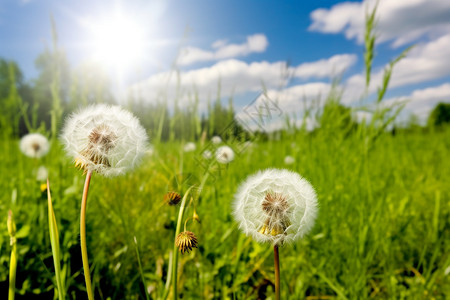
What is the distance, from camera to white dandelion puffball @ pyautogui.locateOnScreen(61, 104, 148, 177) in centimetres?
85

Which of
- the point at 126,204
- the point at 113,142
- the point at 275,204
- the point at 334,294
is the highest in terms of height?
the point at 113,142

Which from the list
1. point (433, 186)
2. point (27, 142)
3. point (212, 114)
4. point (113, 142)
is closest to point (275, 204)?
point (113, 142)

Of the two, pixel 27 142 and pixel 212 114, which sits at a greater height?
pixel 212 114

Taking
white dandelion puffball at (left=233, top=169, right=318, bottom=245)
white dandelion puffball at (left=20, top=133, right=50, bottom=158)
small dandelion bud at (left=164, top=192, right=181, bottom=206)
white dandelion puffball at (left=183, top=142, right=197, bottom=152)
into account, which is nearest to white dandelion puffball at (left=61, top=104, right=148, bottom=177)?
small dandelion bud at (left=164, top=192, right=181, bottom=206)

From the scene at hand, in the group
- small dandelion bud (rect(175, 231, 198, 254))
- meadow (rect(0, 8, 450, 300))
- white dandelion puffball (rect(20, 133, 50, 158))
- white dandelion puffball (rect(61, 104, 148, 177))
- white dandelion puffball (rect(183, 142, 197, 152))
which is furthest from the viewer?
white dandelion puffball (rect(183, 142, 197, 152))

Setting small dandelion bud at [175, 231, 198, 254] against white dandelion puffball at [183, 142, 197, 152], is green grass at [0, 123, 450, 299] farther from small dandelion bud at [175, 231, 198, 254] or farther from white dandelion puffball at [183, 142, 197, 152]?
white dandelion puffball at [183, 142, 197, 152]

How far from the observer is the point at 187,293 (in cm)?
159

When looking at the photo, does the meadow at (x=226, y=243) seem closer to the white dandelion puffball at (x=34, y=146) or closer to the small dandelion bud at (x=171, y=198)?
the small dandelion bud at (x=171, y=198)

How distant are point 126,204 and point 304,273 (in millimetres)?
1150

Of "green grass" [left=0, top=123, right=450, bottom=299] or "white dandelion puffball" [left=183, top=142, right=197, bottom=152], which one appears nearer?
"green grass" [left=0, top=123, right=450, bottom=299]

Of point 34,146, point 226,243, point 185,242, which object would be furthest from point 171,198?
point 34,146

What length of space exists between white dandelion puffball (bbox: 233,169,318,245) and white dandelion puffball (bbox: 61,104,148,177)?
0.30 meters

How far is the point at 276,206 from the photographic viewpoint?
85 centimetres

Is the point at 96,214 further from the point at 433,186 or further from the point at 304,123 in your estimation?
the point at 433,186
